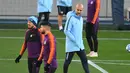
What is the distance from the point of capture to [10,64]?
1315 cm

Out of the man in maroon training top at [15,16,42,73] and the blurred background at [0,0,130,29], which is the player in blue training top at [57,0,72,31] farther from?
the man in maroon training top at [15,16,42,73]

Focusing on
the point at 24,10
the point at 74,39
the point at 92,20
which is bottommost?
the point at 24,10

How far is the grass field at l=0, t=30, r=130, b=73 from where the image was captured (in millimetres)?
12648

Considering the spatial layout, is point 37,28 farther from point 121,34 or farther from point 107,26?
point 107,26

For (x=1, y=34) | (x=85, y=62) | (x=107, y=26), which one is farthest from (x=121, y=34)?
(x=85, y=62)

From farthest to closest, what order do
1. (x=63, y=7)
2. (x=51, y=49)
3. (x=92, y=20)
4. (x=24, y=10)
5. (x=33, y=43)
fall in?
1. (x=24, y=10)
2. (x=63, y=7)
3. (x=92, y=20)
4. (x=33, y=43)
5. (x=51, y=49)

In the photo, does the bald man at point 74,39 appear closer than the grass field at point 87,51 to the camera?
Yes

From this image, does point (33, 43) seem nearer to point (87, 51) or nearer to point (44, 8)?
point (87, 51)

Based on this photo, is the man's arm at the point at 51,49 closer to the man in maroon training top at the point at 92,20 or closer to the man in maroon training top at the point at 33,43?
the man in maroon training top at the point at 33,43

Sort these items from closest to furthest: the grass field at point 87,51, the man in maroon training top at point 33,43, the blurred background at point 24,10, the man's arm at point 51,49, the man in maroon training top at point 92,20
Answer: the man's arm at point 51,49 < the man in maroon training top at point 33,43 < the grass field at point 87,51 < the man in maroon training top at point 92,20 < the blurred background at point 24,10

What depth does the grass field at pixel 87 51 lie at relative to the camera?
41.5 feet

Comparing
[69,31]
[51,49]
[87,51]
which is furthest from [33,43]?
[87,51]

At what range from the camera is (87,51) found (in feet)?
50.4

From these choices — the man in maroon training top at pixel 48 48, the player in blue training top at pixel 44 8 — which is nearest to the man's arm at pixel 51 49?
the man in maroon training top at pixel 48 48
